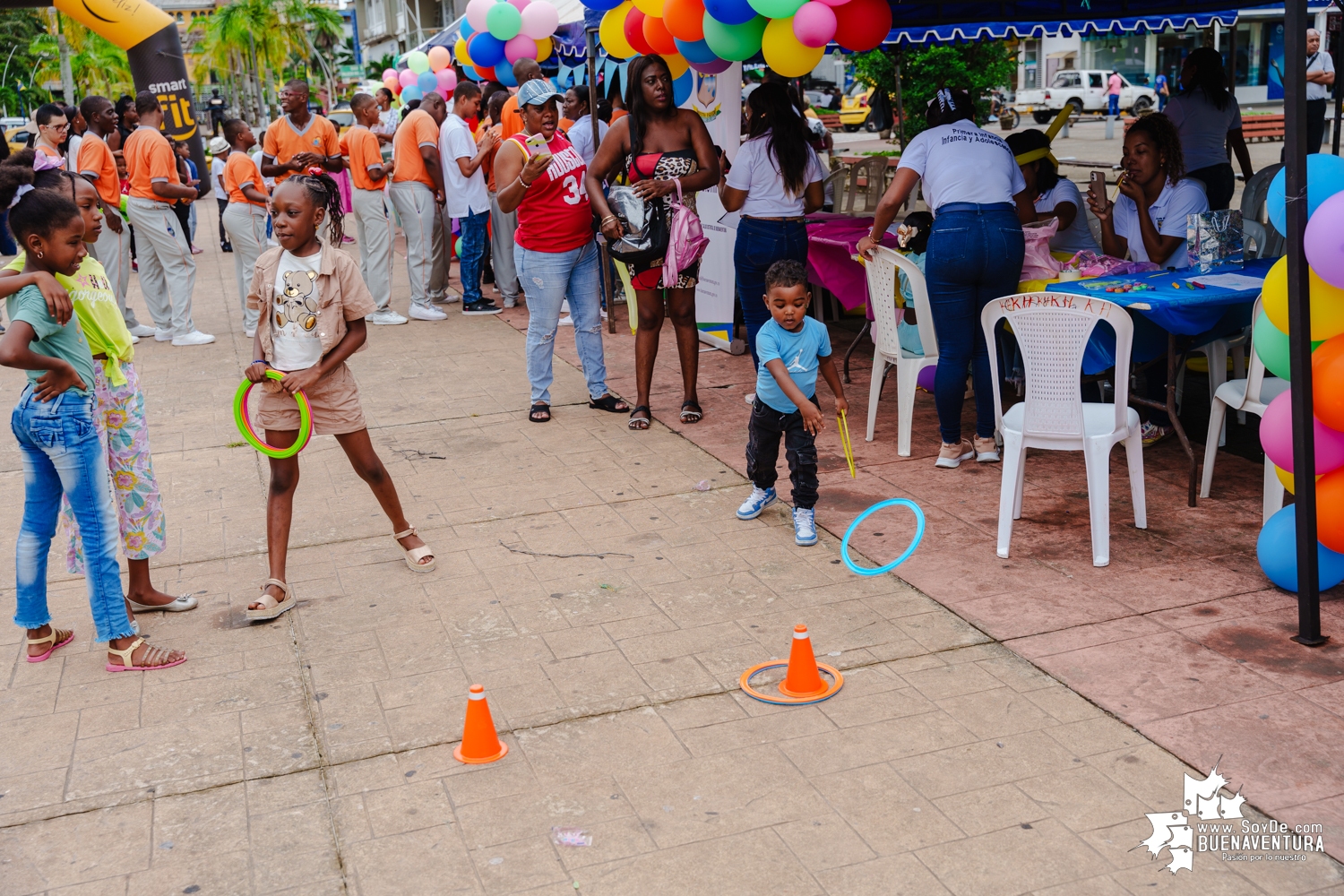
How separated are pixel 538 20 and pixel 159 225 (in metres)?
4.06

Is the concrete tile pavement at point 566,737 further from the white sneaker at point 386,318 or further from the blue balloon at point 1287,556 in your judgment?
the white sneaker at point 386,318

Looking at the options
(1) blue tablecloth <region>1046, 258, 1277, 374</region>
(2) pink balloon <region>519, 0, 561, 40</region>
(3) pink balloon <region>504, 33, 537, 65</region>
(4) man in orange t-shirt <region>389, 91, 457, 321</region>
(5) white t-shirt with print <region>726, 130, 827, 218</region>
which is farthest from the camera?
(3) pink balloon <region>504, 33, 537, 65</region>

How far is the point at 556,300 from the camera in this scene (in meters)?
7.21

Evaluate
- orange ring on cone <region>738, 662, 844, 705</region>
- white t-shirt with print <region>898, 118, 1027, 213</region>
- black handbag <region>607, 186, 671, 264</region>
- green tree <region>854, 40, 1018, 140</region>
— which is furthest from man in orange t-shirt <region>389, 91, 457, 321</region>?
green tree <region>854, 40, 1018, 140</region>

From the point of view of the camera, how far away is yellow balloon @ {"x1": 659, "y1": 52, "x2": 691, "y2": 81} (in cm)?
763

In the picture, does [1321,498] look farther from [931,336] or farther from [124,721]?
[124,721]

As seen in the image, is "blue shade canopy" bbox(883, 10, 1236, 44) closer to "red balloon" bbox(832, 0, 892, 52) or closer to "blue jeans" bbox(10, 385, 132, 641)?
"red balloon" bbox(832, 0, 892, 52)

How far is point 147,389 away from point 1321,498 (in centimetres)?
764

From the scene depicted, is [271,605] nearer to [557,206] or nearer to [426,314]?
[557,206]

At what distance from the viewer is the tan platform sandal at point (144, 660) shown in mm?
4246

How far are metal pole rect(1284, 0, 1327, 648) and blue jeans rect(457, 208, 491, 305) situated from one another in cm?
794

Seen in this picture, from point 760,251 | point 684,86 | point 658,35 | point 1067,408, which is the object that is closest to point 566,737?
point 1067,408

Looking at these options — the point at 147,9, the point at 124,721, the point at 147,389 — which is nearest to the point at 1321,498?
the point at 124,721

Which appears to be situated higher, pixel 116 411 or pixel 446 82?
pixel 446 82
